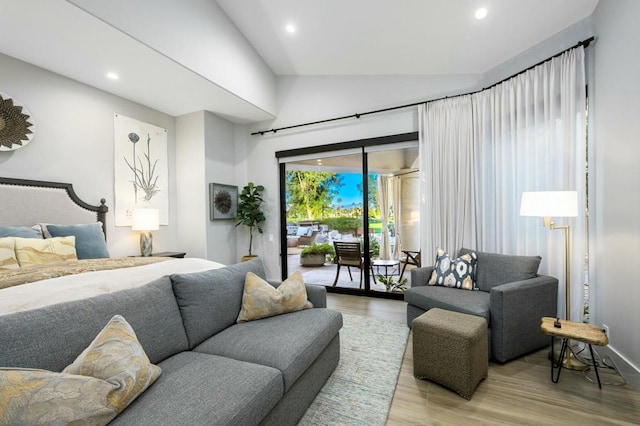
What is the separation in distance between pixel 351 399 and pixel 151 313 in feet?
4.61

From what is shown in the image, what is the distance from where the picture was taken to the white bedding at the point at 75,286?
1463 mm

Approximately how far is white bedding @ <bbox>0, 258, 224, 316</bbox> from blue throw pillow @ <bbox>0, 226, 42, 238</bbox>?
129 cm

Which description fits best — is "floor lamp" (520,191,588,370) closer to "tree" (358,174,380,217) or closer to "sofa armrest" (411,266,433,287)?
"sofa armrest" (411,266,433,287)

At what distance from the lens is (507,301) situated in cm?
238

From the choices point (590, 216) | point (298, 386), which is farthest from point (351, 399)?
point (590, 216)

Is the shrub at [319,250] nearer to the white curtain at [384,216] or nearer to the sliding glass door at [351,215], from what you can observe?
the sliding glass door at [351,215]

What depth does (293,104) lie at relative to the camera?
16.0 feet

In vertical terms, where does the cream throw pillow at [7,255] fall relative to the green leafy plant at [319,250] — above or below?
above

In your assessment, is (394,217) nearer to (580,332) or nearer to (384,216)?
(384,216)

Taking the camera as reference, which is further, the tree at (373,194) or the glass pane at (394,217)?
the tree at (373,194)

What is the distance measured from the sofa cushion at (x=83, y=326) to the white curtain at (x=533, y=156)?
3327 millimetres

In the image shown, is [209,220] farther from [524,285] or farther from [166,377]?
[524,285]

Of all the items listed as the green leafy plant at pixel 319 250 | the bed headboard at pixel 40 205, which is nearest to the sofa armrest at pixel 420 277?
the green leafy plant at pixel 319 250

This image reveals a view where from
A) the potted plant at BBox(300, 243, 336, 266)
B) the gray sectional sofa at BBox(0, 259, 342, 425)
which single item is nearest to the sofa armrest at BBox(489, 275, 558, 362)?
the gray sectional sofa at BBox(0, 259, 342, 425)
